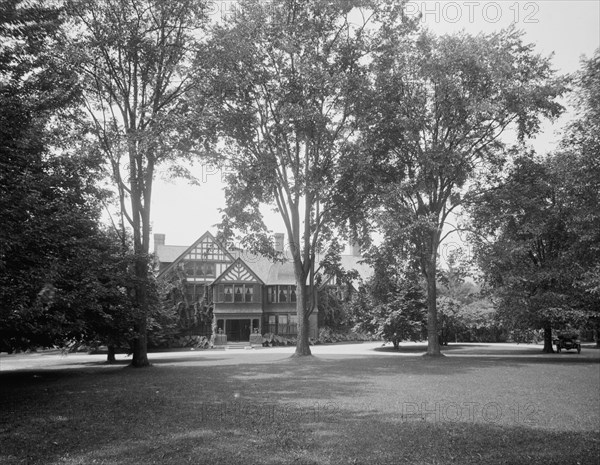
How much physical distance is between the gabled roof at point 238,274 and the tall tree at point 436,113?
27.1 meters

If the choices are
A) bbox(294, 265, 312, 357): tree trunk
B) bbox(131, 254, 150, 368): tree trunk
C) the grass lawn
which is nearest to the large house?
bbox(294, 265, 312, 357): tree trunk

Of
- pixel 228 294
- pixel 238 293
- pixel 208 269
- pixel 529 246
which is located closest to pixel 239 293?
pixel 238 293

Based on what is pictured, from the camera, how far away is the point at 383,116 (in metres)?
25.2

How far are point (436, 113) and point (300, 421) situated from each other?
22169mm

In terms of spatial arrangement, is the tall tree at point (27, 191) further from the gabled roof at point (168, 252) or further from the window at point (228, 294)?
the gabled roof at point (168, 252)

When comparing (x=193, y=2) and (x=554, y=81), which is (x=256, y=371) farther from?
(x=554, y=81)

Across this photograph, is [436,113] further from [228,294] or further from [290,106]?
[228,294]

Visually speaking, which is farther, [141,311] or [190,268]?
[190,268]

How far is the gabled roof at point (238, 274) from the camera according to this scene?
167 feet

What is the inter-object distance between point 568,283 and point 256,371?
19462 millimetres

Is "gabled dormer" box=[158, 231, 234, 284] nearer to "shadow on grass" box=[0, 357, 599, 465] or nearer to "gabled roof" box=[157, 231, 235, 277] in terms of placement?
"gabled roof" box=[157, 231, 235, 277]

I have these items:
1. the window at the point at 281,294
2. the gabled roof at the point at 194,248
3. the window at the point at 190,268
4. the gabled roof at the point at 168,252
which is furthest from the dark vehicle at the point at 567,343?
the gabled roof at the point at 168,252

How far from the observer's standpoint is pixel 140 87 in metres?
24.0

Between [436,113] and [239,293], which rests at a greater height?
[436,113]
